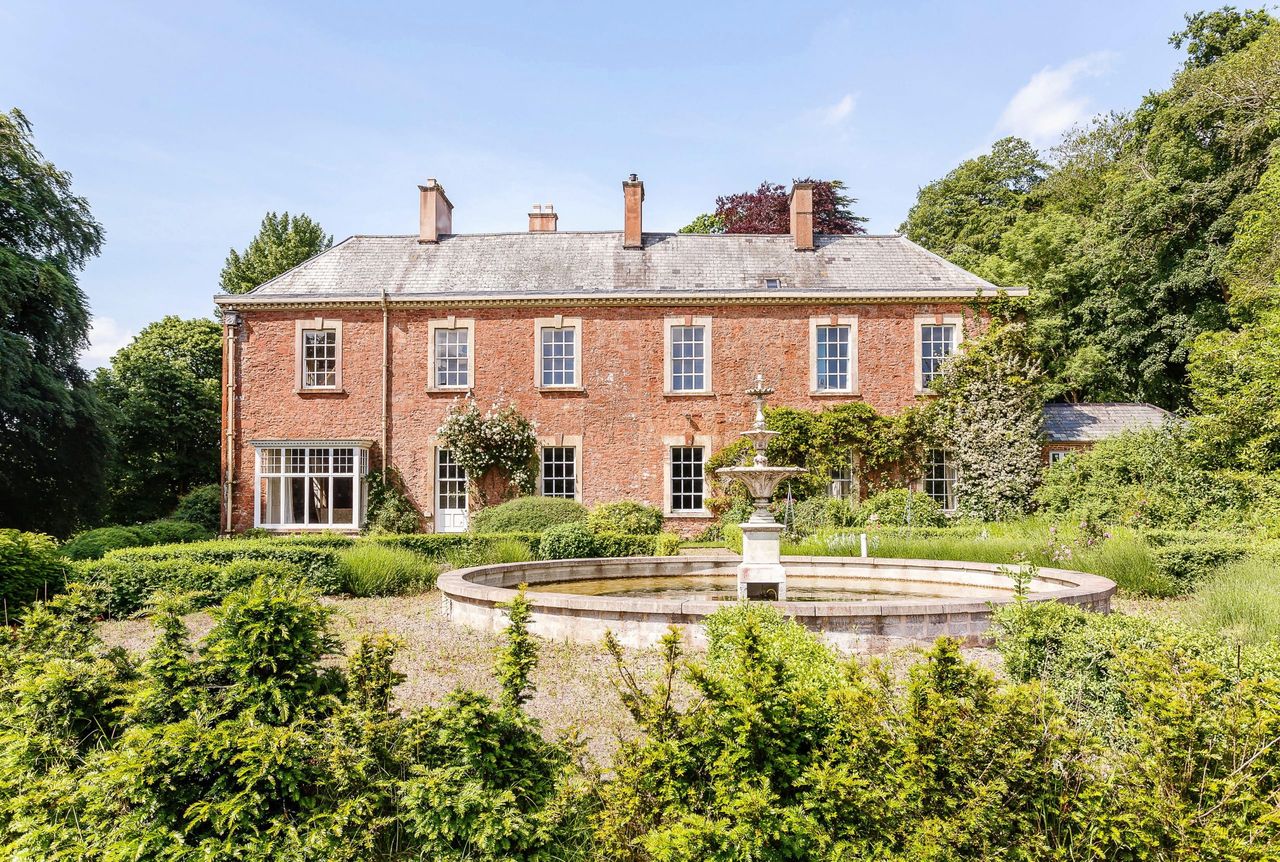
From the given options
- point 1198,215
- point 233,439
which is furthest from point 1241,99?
point 233,439

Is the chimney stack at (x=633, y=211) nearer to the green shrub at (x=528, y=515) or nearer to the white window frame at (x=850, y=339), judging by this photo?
the white window frame at (x=850, y=339)

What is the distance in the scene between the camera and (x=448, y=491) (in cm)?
1947

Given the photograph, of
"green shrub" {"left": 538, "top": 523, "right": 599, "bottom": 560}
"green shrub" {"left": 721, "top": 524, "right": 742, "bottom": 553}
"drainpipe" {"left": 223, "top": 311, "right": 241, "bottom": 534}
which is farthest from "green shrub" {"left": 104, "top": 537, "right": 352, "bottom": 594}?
"drainpipe" {"left": 223, "top": 311, "right": 241, "bottom": 534}

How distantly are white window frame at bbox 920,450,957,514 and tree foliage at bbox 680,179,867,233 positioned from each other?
530 inches

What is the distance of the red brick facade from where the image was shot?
19.2m

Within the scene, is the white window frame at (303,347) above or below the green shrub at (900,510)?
above

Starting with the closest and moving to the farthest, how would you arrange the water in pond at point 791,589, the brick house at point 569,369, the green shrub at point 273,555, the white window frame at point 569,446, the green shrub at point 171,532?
the water in pond at point 791,589 < the green shrub at point 273,555 < the green shrub at point 171,532 < the brick house at point 569,369 < the white window frame at point 569,446

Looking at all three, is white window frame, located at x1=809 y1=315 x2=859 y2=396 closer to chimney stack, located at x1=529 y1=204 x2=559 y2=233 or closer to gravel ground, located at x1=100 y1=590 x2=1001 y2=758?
chimney stack, located at x1=529 y1=204 x2=559 y2=233

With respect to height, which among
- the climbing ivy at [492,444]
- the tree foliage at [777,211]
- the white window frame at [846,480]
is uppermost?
the tree foliage at [777,211]

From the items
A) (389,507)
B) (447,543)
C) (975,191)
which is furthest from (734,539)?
(975,191)

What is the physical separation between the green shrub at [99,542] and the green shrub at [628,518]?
8926mm

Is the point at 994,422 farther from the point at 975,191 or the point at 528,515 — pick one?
the point at 975,191

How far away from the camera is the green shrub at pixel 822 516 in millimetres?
16609

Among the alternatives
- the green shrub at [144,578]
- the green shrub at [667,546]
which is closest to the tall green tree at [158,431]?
the green shrub at [144,578]
